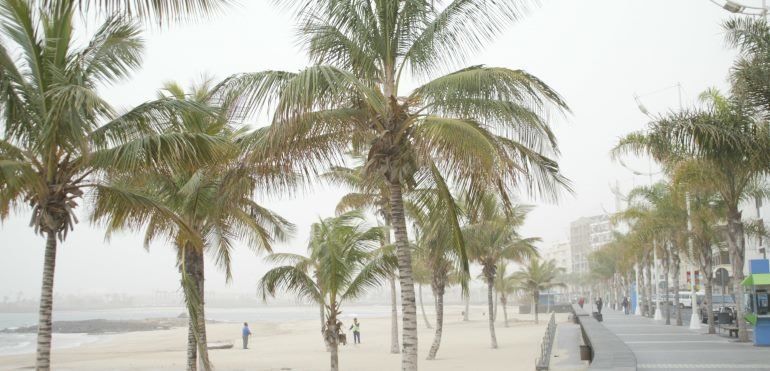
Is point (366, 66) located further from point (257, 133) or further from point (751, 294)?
point (751, 294)

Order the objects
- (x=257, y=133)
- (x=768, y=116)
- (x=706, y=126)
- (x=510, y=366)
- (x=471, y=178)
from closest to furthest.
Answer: (x=471, y=178)
(x=257, y=133)
(x=768, y=116)
(x=706, y=126)
(x=510, y=366)

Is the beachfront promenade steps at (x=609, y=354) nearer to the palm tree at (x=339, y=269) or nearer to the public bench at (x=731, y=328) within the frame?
the palm tree at (x=339, y=269)

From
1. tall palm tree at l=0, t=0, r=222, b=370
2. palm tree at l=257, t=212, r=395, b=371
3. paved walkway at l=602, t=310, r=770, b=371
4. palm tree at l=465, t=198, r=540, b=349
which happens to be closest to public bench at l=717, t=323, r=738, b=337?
paved walkway at l=602, t=310, r=770, b=371

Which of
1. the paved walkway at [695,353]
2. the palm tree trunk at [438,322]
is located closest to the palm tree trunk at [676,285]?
the paved walkway at [695,353]

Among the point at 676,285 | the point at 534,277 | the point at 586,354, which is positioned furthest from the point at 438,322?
the point at 534,277

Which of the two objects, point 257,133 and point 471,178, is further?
point 257,133

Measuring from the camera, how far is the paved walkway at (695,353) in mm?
15047

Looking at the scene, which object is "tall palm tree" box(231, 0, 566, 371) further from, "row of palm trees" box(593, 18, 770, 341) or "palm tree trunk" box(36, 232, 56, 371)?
"row of palm trees" box(593, 18, 770, 341)

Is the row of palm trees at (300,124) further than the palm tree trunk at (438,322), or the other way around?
the palm tree trunk at (438,322)

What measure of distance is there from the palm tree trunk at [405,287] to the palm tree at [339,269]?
4642mm

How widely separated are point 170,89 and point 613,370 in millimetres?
12019

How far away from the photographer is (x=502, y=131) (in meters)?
10.5

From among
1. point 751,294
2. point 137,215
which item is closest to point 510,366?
point 751,294

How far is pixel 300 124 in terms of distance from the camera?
10016mm
